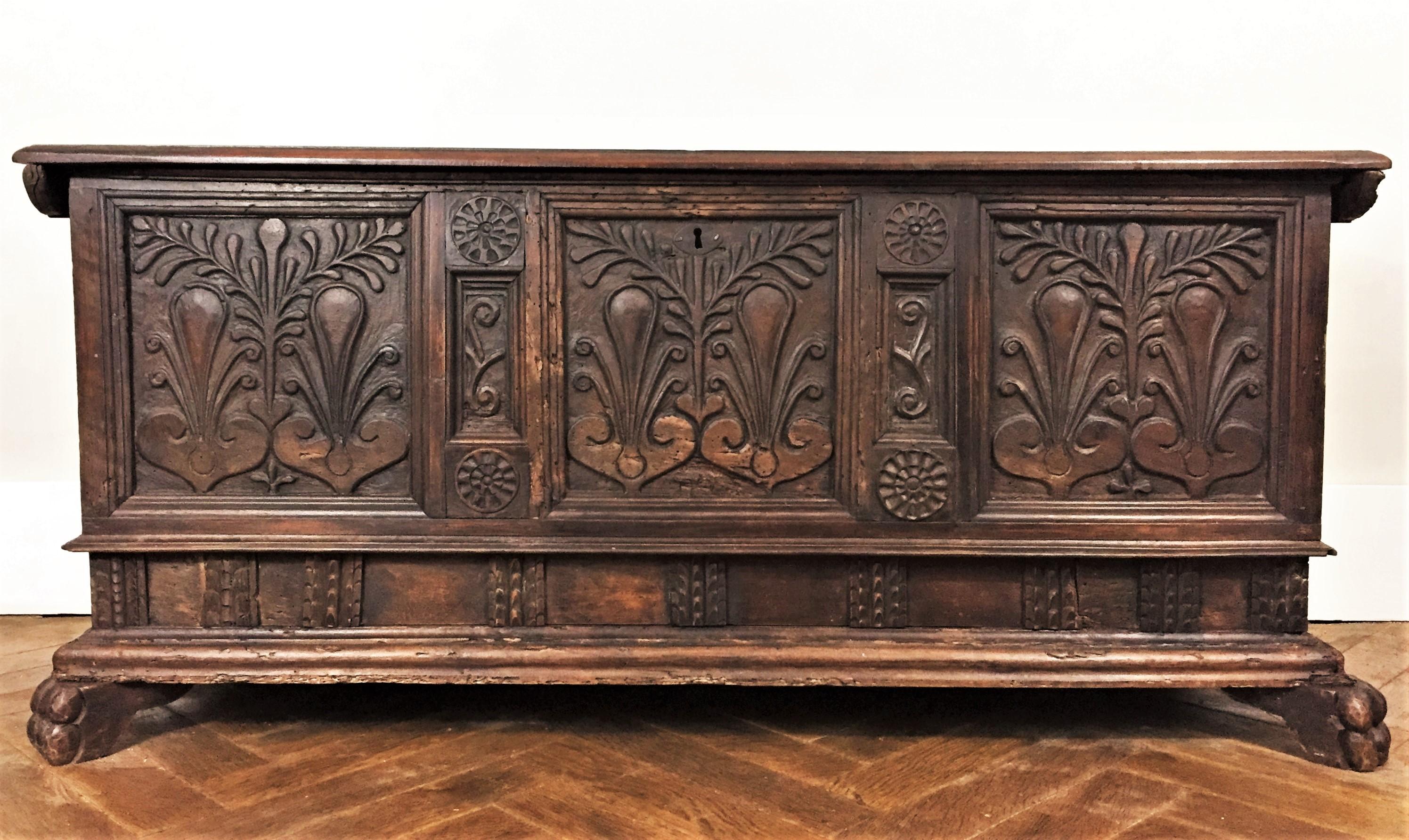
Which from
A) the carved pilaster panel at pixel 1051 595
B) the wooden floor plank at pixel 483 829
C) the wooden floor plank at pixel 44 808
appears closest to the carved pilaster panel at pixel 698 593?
the wooden floor plank at pixel 483 829

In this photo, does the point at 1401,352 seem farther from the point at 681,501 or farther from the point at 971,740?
the point at 681,501

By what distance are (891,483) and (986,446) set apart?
18cm

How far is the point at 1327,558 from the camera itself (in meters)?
2.40

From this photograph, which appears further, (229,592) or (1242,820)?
(229,592)

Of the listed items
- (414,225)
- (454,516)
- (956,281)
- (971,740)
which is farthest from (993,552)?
(414,225)

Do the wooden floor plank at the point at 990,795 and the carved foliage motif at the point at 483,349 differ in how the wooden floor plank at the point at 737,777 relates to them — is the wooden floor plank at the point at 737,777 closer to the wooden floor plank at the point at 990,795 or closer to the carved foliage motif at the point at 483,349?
the wooden floor plank at the point at 990,795

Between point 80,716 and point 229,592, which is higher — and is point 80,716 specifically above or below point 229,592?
below

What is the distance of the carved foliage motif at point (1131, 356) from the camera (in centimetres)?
160

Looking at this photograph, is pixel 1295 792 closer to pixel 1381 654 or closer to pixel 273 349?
pixel 1381 654

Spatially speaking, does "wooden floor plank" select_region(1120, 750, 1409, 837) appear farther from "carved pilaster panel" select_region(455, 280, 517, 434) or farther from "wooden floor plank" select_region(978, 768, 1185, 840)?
"carved pilaster panel" select_region(455, 280, 517, 434)

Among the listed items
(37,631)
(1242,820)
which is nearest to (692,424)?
(1242,820)

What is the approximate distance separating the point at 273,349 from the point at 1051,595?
4.72 feet

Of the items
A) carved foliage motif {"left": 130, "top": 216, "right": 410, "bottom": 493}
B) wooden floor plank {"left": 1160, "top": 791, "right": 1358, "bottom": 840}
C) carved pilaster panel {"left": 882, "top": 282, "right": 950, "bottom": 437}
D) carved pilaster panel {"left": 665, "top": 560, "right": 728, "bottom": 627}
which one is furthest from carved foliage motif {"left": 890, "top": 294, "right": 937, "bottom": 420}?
carved foliage motif {"left": 130, "top": 216, "right": 410, "bottom": 493}

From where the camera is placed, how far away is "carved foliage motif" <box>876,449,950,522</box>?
1.62m
